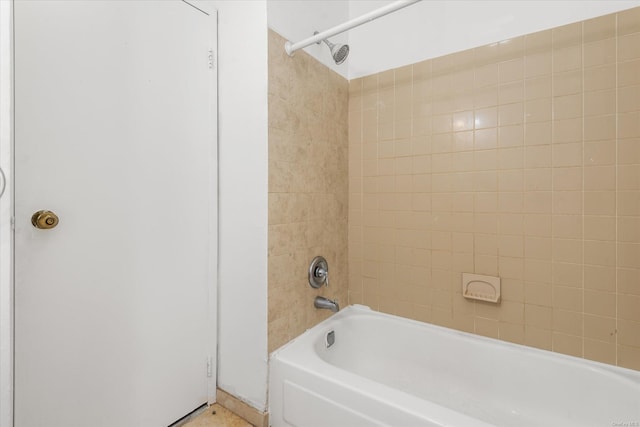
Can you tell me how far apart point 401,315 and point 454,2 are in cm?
172

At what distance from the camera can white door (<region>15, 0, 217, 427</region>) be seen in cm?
90

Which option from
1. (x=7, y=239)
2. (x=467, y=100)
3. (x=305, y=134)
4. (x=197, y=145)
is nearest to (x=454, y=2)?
(x=467, y=100)

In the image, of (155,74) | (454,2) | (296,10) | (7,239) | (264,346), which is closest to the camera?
(7,239)

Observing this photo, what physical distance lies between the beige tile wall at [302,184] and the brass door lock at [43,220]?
71cm

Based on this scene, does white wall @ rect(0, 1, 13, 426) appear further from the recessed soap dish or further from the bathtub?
the recessed soap dish

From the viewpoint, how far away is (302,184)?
4.79ft

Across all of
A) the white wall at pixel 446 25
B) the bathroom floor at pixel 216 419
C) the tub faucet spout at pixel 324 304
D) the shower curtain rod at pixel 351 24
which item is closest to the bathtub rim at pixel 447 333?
the tub faucet spout at pixel 324 304

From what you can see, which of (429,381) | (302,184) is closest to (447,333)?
(429,381)

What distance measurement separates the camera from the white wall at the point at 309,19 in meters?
1.31

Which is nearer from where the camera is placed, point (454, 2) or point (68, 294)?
point (68, 294)

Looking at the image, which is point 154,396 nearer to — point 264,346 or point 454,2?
point 264,346

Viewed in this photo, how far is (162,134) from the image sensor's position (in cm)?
120

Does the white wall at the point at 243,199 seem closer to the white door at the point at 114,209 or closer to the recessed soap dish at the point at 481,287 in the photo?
the white door at the point at 114,209

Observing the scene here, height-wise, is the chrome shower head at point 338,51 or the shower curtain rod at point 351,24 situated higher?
the chrome shower head at point 338,51
